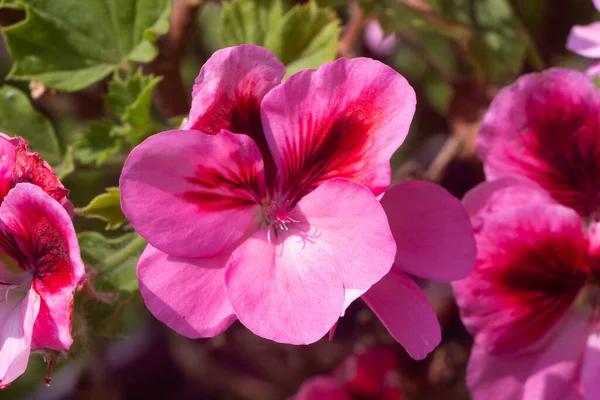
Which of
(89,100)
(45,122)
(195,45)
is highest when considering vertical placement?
(45,122)

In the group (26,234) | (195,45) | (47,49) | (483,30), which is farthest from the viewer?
(195,45)

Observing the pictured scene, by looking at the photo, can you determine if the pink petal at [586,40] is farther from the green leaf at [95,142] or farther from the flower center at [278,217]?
the green leaf at [95,142]

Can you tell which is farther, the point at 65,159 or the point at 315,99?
the point at 65,159

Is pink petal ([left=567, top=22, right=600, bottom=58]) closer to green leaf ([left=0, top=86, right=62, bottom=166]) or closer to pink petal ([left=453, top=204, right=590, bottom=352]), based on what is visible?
pink petal ([left=453, top=204, right=590, bottom=352])

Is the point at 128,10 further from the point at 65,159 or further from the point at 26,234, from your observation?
the point at 26,234

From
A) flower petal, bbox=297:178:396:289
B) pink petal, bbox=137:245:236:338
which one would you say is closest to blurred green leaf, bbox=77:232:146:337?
pink petal, bbox=137:245:236:338

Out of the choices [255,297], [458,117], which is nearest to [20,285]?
[255,297]

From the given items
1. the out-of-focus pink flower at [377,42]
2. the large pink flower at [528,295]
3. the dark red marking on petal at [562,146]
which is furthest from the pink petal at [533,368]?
the out-of-focus pink flower at [377,42]

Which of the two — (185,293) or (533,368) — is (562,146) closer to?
(533,368)
